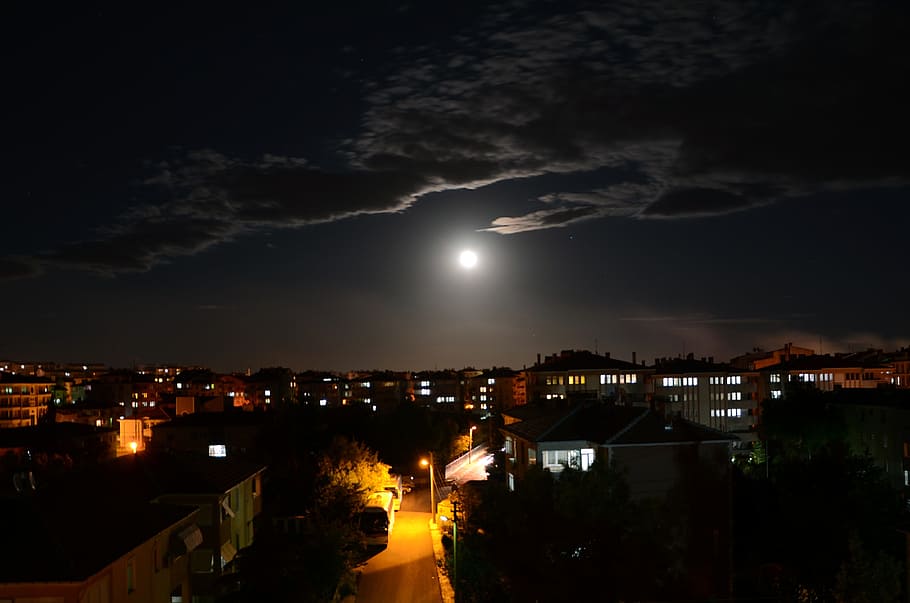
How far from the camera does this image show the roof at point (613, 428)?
32.6 metres

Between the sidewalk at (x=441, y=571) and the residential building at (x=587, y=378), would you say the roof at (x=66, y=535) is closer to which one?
the sidewalk at (x=441, y=571)

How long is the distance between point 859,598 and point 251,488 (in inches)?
863

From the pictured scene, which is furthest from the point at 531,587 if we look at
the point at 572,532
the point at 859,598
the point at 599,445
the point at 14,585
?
the point at 599,445

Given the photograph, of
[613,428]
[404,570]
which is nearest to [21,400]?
[404,570]

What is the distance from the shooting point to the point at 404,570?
32.5 meters

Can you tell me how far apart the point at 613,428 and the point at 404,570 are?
33.3ft

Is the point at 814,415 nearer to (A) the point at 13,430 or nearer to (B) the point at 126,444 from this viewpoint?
(B) the point at 126,444

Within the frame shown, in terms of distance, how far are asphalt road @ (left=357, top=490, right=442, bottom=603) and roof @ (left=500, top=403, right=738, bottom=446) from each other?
6790 millimetres

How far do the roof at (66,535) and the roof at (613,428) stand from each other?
1796 cm

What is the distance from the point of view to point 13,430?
67.9 meters

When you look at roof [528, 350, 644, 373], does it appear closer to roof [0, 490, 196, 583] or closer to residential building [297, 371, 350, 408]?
roof [0, 490, 196, 583]

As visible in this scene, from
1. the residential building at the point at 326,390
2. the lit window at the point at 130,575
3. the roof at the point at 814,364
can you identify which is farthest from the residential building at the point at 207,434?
the residential building at the point at 326,390

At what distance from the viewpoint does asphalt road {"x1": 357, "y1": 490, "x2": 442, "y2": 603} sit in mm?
28703

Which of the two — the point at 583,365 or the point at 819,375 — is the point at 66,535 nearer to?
the point at 583,365
